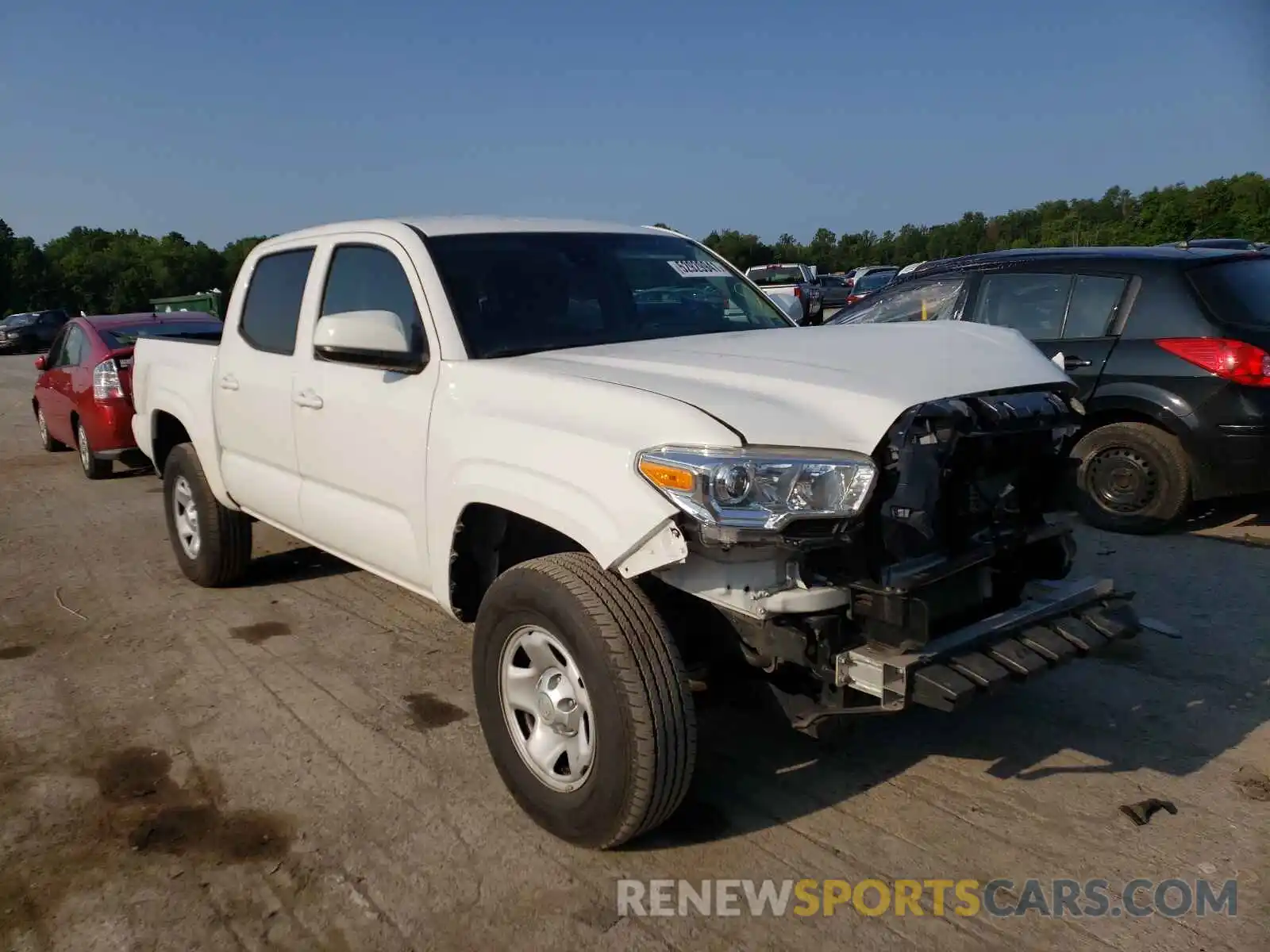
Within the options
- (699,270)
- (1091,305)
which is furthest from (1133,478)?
Result: (699,270)

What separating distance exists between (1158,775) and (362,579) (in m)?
4.32

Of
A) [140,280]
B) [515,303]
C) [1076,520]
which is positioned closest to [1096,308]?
[1076,520]

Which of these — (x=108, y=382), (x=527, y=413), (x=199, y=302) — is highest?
(x=527, y=413)

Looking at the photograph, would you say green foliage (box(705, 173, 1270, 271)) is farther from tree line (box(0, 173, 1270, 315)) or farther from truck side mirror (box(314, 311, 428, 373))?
truck side mirror (box(314, 311, 428, 373))

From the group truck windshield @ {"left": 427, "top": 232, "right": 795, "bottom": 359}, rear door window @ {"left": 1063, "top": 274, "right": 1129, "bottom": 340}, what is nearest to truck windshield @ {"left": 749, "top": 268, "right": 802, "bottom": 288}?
rear door window @ {"left": 1063, "top": 274, "right": 1129, "bottom": 340}

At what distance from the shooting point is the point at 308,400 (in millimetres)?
4402

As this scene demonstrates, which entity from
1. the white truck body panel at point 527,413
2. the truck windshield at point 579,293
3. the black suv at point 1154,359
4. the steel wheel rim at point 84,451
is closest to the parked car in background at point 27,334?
the steel wheel rim at point 84,451

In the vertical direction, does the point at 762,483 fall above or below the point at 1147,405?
above

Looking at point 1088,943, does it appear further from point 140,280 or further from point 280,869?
point 140,280

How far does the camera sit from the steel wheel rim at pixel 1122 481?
6328mm

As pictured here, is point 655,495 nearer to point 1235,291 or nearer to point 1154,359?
point 1154,359

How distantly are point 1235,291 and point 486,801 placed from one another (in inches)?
213

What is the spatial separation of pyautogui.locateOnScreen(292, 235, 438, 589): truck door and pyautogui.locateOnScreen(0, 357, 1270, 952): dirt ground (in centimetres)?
74

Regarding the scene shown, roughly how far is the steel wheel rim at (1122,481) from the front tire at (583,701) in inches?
183
